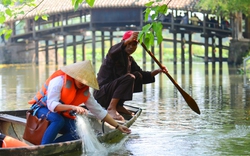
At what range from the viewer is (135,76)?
8.05 m

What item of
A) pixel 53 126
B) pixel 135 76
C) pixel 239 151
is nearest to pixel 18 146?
pixel 53 126

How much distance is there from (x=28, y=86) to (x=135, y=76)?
7.92 metres

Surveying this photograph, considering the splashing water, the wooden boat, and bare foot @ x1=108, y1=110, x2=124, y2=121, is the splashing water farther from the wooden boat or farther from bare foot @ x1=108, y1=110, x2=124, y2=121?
bare foot @ x1=108, y1=110, x2=124, y2=121

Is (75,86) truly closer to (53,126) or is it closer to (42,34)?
(53,126)

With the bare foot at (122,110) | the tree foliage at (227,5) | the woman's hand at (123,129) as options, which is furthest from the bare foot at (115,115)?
the tree foliage at (227,5)

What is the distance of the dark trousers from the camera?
302 inches

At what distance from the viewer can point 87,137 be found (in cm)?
599

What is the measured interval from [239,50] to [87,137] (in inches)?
858

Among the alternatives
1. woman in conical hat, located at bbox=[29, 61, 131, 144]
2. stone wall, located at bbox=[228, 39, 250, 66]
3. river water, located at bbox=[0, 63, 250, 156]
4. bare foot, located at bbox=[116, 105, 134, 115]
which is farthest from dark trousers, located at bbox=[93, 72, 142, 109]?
stone wall, located at bbox=[228, 39, 250, 66]

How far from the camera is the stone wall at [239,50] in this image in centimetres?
2659

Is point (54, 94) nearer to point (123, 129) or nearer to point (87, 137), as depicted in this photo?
point (87, 137)

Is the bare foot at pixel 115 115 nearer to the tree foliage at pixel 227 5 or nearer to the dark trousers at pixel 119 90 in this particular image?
the dark trousers at pixel 119 90

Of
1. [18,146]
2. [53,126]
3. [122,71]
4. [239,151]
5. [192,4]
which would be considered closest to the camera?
[18,146]

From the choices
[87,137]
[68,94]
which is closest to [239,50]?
[87,137]
